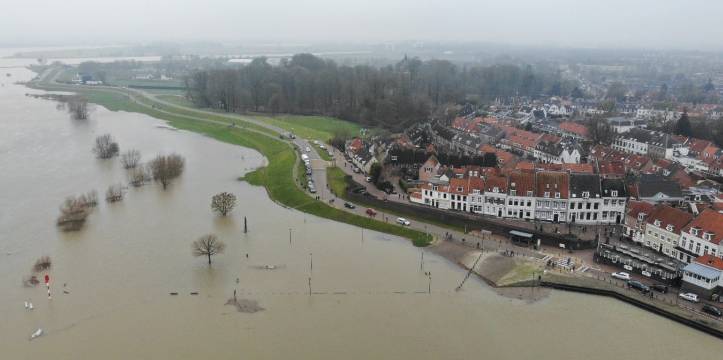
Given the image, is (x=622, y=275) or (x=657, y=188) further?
(x=657, y=188)

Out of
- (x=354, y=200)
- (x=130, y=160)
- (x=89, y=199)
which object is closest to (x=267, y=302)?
(x=354, y=200)

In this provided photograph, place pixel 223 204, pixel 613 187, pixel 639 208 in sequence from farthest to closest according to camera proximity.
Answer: pixel 223 204
pixel 613 187
pixel 639 208

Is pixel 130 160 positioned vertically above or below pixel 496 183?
below

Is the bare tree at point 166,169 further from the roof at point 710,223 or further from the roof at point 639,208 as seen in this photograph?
the roof at point 710,223

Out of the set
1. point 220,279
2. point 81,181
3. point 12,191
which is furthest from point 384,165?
point 12,191

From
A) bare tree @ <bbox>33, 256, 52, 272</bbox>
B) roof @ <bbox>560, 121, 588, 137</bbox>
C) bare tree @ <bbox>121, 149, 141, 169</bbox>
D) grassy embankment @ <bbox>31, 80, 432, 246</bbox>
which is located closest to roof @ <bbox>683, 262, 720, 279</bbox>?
grassy embankment @ <bbox>31, 80, 432, 246</bbox>

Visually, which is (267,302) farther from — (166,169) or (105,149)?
(105,149)

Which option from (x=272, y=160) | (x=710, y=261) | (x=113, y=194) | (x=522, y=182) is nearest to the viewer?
(x=710, y=261)

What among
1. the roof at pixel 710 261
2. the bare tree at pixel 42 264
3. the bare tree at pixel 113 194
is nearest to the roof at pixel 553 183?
the roof at pixel 710 261
